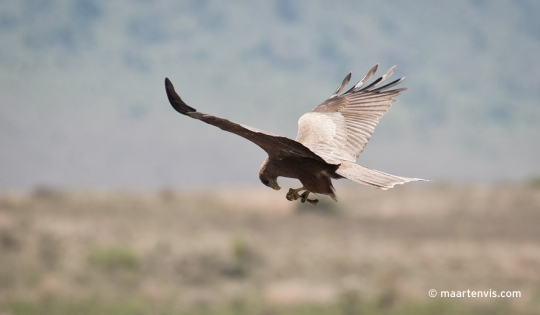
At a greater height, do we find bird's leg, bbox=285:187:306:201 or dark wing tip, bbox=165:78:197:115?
dark wing tip, bbox=165:78:197:115

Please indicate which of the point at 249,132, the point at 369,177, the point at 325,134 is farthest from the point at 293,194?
the point at 325,134

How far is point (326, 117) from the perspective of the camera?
9.66 m

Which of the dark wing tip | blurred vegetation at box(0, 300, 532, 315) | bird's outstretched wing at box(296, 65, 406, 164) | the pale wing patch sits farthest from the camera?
blurred vegetation at box(0, 300, 532, 315)

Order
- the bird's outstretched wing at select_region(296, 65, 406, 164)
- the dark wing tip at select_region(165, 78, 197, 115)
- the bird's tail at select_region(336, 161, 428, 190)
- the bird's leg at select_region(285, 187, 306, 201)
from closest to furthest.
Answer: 1. the dark wing tip at select_region(165, 78, 197, 115)
2. the bird's tail at select_region(336, 161, 428, 190)
3. the bird's leg at select_region(285, 187, 306, 201)
4. the bird's outstretched wing at select_region(296, 65, 406, 164)

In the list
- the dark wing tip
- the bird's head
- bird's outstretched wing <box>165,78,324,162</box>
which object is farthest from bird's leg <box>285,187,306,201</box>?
the dark wing tip

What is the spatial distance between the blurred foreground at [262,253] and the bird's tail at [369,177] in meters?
22.4

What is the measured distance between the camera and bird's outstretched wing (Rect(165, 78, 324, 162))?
21.3 feet

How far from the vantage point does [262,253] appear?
36.9 meters

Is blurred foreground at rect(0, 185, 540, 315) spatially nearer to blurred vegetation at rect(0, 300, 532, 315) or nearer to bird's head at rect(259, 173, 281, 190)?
blurred vegetation at rect(0, 300, 532, 315)

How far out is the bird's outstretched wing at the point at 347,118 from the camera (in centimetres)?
884

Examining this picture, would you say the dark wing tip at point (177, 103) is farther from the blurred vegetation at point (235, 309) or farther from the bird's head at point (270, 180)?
the blurred vegetation at point (235, 309)

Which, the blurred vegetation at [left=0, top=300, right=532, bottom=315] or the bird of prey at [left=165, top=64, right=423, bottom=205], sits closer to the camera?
the bird of prey at [left=165, top=64, right=423, bottom=205]

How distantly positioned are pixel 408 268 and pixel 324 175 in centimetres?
2790

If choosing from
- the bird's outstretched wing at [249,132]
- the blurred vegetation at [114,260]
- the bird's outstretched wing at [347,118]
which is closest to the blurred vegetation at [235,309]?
the blurred vegetation at [114,260]
